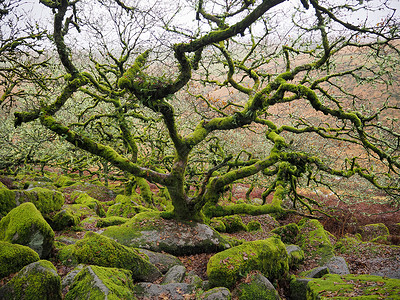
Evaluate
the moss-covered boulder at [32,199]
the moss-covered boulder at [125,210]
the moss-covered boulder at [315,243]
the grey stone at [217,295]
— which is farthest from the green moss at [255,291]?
the moss-covered boulder at [125,210]

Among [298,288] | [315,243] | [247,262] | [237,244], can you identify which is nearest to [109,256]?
[247,262]

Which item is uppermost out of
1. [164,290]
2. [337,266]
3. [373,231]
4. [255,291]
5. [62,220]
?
[373,231]

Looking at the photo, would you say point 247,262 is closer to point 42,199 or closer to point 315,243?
point 315,243

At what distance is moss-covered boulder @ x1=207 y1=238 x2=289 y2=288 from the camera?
5926 millimetres

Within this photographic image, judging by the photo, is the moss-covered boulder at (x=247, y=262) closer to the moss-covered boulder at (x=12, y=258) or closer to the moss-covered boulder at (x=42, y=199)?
the moss-covered boulder at (x=12, y=258)

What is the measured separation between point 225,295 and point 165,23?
8.58 m

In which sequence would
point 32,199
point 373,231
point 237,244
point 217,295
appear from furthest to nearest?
point 373,231
point 237,244
point 32,199
point 217,295

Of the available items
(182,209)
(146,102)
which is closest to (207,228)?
(182,209)

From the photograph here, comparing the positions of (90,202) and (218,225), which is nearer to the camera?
(218,225)

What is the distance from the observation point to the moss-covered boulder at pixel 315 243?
30.6ft

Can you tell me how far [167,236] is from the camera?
27.5ft

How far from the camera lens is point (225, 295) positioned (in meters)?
5.15

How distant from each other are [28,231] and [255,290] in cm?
555

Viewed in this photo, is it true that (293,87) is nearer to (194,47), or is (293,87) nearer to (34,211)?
(194,47)
